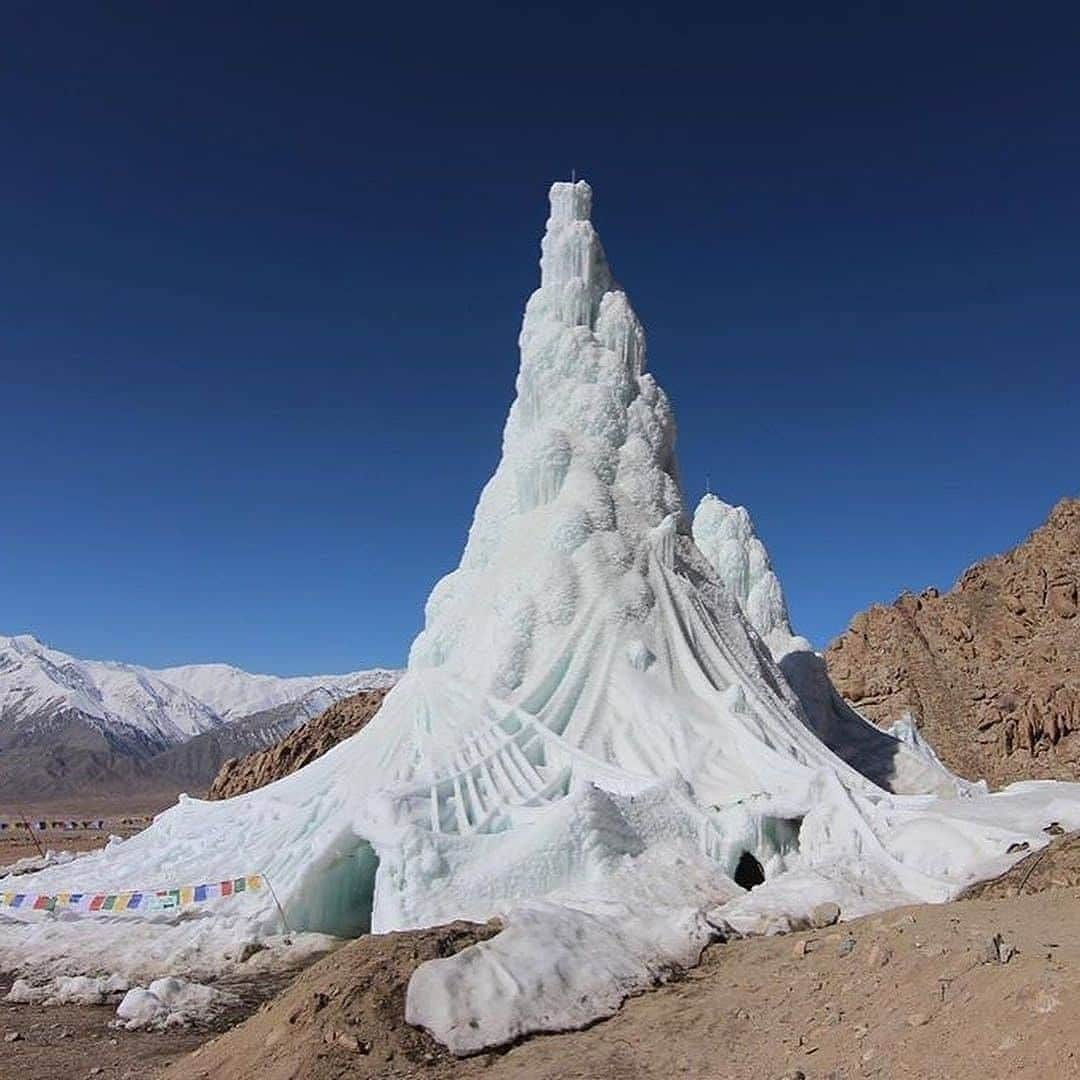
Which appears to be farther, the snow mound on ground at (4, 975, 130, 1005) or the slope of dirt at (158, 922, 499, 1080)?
the snow mound on ground at (4, 975, 130, 1005)

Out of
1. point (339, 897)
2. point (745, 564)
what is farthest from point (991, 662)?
point (339, 897)

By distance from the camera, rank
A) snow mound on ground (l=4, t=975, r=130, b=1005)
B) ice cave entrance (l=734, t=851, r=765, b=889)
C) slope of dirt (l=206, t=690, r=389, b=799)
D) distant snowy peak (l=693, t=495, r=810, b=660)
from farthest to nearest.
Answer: slope of dirt (l=206, t=690, r=389, b=799)
distant snowy peak (l=693, t=495, r=810, b=660)
ice cave entrance (l=734, t=851, r=765, b=889)
snow mound on ground (l=4, t=975, r=130, b=1005)

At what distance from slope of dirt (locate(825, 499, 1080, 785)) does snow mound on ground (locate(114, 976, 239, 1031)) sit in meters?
26.8

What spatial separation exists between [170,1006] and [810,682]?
56.4ft

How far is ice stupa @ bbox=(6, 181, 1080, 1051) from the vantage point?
7945 mm

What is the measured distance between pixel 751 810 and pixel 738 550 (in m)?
19.5

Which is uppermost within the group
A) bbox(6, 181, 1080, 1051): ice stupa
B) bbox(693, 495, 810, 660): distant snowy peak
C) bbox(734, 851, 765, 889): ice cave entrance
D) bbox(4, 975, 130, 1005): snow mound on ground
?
bbox(693, 495, 810, 660): distant snowy peak

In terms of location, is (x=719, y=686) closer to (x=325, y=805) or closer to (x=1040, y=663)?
(x=325, y=805)

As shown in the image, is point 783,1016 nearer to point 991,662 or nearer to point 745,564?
point 745,564

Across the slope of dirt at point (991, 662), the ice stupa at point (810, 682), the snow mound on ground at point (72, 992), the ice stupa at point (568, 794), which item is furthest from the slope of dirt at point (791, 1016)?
the slope of dirt at point (991, 662)

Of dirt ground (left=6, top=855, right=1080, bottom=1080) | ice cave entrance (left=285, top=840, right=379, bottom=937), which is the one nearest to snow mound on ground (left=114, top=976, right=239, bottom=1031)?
dirt ground (left=6, top=855, right=1080, bottom=1080)

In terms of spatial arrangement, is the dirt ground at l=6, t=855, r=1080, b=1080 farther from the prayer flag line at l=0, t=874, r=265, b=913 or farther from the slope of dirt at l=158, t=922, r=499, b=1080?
the prayer flag line at l=0, t=874, r=265, b=913

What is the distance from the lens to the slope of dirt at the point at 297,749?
3156cm

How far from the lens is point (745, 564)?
3073cm
